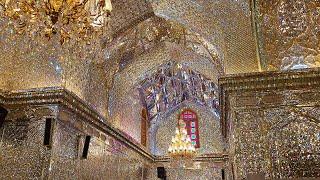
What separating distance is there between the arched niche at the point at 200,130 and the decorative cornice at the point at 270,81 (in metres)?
7.21

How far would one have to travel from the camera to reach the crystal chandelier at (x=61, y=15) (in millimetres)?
3287

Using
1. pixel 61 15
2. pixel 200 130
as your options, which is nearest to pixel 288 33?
pixel 61 15

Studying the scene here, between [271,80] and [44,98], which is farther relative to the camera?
[44,98]

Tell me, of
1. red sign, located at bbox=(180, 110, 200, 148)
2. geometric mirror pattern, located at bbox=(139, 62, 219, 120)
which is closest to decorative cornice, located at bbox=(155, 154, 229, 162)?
red sign, located at bbox=(180, 110, 200, 148)

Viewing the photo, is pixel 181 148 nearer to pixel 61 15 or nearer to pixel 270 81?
pixel 270 81

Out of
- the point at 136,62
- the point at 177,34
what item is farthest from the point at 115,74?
the point at 177,34

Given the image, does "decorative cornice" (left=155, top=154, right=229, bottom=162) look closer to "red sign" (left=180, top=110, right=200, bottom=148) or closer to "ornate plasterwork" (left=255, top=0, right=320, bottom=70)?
"red sign" (left=180, top=110, right=200, bottom=148)

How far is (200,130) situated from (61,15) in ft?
30.9

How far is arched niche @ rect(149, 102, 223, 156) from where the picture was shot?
472 inches

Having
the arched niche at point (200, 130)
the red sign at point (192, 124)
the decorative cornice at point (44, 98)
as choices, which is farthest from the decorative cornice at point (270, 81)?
the red sign at point (192, 124)

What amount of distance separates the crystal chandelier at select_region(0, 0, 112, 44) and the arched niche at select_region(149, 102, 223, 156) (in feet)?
28.3

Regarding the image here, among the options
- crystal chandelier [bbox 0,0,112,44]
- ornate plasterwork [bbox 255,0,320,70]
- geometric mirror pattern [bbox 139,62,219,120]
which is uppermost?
geometric mirror pattern [bbox 139,62,219,120]

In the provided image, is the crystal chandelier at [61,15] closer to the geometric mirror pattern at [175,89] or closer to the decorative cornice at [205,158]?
the geometric mirror pattern at [175,89]

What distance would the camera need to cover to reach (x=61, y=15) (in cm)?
336
